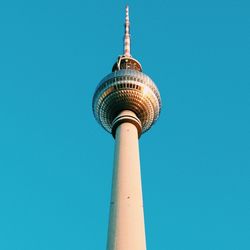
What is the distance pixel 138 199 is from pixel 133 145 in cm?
743

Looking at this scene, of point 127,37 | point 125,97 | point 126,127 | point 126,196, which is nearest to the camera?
point 126,196

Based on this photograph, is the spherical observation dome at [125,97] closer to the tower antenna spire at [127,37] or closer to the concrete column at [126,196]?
the concrete column at [126,196]

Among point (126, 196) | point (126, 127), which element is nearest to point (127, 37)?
point (126, 127)

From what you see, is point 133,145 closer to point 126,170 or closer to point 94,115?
point 126,170

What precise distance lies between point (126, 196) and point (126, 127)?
10807 millimetres

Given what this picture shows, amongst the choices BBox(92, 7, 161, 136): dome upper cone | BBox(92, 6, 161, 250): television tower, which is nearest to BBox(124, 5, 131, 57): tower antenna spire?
BBox(92, 6, 161, 250): television tower

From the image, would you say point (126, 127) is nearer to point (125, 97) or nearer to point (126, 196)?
point (125, 97)

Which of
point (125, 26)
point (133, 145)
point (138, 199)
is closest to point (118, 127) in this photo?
point (133, 145)

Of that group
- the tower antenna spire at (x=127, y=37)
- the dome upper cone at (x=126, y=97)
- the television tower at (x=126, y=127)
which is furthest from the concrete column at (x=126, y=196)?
the tower antenna spire at (x=127, y=37)

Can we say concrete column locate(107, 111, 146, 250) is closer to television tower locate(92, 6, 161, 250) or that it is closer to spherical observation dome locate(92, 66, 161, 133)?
television tower locate(92, 6, 161, 250)

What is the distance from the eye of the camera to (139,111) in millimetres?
54719

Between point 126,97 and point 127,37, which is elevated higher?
point 127,37

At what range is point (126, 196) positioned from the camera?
41.0 meters

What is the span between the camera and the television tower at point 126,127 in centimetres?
3819
